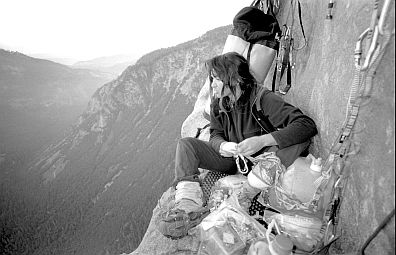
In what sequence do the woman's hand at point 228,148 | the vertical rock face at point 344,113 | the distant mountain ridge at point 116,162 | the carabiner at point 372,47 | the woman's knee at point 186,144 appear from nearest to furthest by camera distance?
the carabiner at point 372,47, the vertical rock face at point 344,113, the woman's hand at point 228,148, the woman's knee at point 186,144, the distant mountain ridge at point 116,162

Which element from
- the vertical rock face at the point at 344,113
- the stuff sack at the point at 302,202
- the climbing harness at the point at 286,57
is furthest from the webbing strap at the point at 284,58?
the stuff sack at the point at 302,202

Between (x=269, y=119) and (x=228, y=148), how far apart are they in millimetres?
707

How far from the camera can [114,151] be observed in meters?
148

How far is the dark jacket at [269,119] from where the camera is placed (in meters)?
3.85

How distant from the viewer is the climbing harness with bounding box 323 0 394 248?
8.13ft

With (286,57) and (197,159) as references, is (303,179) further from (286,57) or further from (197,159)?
(286,57)

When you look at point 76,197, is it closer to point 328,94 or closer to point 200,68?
point 200,68

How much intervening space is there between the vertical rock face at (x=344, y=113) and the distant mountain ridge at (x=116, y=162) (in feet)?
345

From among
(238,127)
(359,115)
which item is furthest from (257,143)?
(359,115)

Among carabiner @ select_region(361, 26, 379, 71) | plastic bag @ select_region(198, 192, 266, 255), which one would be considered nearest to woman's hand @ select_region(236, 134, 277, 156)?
plastic bag @ select_region(198, 192, 266, 255)

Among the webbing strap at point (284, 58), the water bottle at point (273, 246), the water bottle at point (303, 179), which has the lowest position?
the water bottle at point (273, 246)

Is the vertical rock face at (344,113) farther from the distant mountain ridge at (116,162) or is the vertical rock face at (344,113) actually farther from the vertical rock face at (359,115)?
the distant mountain ridge at (116,162)

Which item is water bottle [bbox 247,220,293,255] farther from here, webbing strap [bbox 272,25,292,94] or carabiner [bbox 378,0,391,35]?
webbing strap [bbox 272,25,292,94]

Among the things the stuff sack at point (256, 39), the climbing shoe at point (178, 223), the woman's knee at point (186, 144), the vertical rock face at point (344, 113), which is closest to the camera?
the vertical rock face at point (344, 113)
